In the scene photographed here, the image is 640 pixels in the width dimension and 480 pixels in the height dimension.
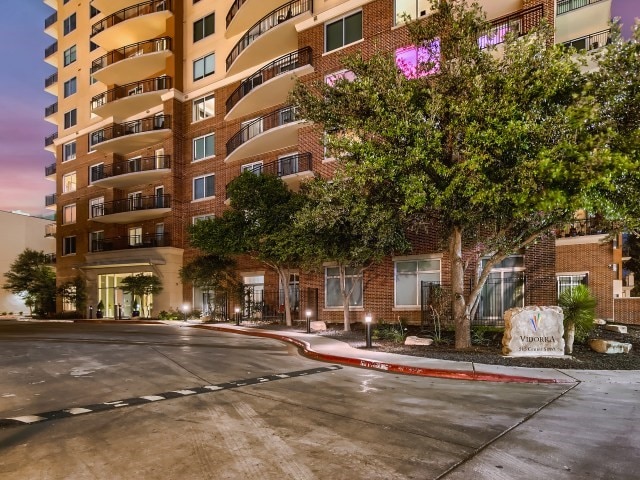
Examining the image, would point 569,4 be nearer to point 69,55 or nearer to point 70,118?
point 70,118

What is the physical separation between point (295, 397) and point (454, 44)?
989cm

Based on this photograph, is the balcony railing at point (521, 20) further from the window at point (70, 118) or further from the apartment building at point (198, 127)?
the window at point (70, 118)

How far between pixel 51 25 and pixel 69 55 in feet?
19.1

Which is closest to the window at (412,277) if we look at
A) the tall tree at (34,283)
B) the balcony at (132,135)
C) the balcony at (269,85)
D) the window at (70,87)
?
the balcony at (269,85)

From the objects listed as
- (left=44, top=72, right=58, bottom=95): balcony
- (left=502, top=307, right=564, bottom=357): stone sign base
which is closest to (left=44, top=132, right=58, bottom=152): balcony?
(left=44, top=72, right=58, bottom=95): balcony

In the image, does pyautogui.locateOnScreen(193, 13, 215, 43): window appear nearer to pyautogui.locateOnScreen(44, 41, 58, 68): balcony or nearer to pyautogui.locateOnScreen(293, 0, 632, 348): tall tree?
pyautogui.locateOnScreen(44, 41, 58, 68): balcony

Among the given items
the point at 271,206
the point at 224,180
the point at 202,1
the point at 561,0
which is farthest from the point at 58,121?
the point at 561,0

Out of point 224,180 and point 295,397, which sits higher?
point 224,180

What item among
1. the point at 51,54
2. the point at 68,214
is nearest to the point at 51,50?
the point at 51,54

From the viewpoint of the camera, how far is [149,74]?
116ft

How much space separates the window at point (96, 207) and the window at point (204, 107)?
10577 millimetres

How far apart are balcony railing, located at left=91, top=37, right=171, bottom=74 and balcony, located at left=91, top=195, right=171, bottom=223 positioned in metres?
10.4

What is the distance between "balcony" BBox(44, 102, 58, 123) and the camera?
4419cm

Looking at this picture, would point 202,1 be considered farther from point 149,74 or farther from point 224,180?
point 224,180
